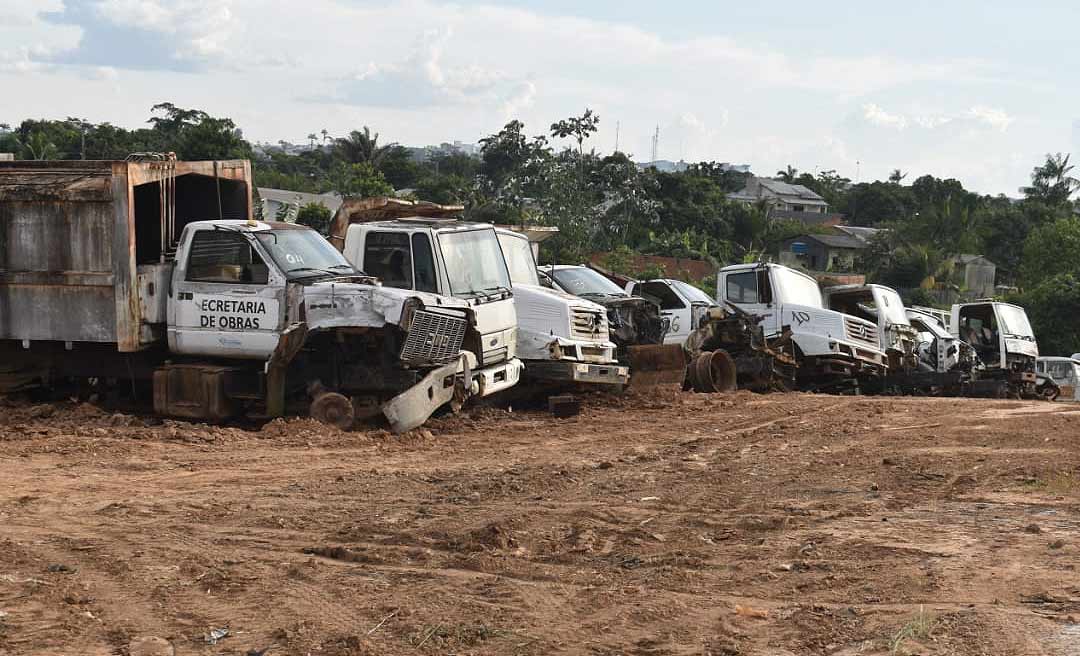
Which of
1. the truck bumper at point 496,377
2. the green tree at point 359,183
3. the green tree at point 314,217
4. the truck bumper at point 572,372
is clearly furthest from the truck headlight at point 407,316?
the green tree at point 359,183

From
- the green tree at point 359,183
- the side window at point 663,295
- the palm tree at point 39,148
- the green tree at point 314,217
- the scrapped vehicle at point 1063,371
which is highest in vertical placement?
the palm tree at point 39,148

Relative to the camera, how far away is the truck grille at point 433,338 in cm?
1221

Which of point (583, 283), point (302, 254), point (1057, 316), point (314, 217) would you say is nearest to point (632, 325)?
point (583, 283)

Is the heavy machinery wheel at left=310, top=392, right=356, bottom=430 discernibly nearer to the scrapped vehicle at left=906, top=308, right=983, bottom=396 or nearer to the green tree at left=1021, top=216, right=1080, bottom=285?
the scrapped vehicle at left=906, top=308, right=983, bottom=396

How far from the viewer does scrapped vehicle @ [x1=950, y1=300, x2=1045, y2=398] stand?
2286 centimetres

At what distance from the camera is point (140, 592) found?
21.7ft

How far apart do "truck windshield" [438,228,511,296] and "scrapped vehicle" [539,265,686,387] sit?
7.64ft

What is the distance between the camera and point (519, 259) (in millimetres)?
15617

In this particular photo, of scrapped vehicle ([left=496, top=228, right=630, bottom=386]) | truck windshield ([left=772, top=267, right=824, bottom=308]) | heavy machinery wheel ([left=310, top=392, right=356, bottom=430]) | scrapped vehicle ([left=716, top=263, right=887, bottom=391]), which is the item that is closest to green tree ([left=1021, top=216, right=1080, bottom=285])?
truck windshield ([left=772, top=267, right=824, bottom=308])

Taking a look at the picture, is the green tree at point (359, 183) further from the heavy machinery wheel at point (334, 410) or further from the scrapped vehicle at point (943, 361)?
the heavy machinery wheel at point (334, 410)

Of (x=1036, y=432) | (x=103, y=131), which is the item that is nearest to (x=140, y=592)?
(x=1036, y=432)

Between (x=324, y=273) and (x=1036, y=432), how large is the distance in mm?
7623

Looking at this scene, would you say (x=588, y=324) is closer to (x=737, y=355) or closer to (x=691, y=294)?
(x=737, y=355)

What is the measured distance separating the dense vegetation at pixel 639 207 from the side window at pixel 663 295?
1901 centimetres
